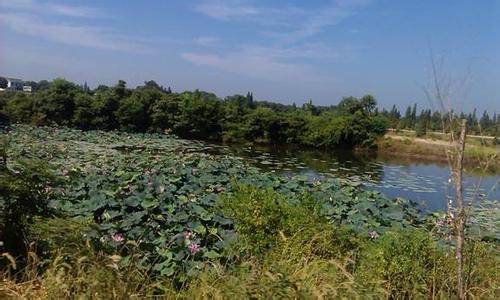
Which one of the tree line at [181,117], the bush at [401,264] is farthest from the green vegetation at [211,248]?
the tree line at [181,117]

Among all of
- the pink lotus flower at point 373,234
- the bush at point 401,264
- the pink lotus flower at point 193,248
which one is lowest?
the pink lotus flower at point 373,234

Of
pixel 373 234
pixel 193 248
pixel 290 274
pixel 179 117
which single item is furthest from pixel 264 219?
pixel 179 117

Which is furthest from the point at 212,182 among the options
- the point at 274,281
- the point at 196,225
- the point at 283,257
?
the point at 274,281

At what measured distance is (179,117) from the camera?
35031 mm

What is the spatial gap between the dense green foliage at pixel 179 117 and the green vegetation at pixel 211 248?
26989mm

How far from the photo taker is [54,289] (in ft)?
7.53

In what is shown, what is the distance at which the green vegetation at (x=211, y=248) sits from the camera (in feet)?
8.46

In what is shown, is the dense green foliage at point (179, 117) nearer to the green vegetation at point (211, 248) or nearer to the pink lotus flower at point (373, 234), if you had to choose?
the green vegetation at point (211, 248)

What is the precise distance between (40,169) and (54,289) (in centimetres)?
136

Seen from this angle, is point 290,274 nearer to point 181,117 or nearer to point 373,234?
point 373,234

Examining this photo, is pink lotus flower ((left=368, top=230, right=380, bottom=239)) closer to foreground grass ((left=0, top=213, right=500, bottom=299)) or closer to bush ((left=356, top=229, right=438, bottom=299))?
foreground grass ((left=0, top=213, right=500, bottom=299))

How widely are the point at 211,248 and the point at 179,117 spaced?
31434mm

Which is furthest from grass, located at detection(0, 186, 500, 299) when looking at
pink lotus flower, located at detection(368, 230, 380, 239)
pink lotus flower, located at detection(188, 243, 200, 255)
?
pink lotus flower, located at detection(188, 243, 200, 255)

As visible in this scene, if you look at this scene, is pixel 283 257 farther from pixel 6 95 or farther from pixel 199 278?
pixel 6 95
